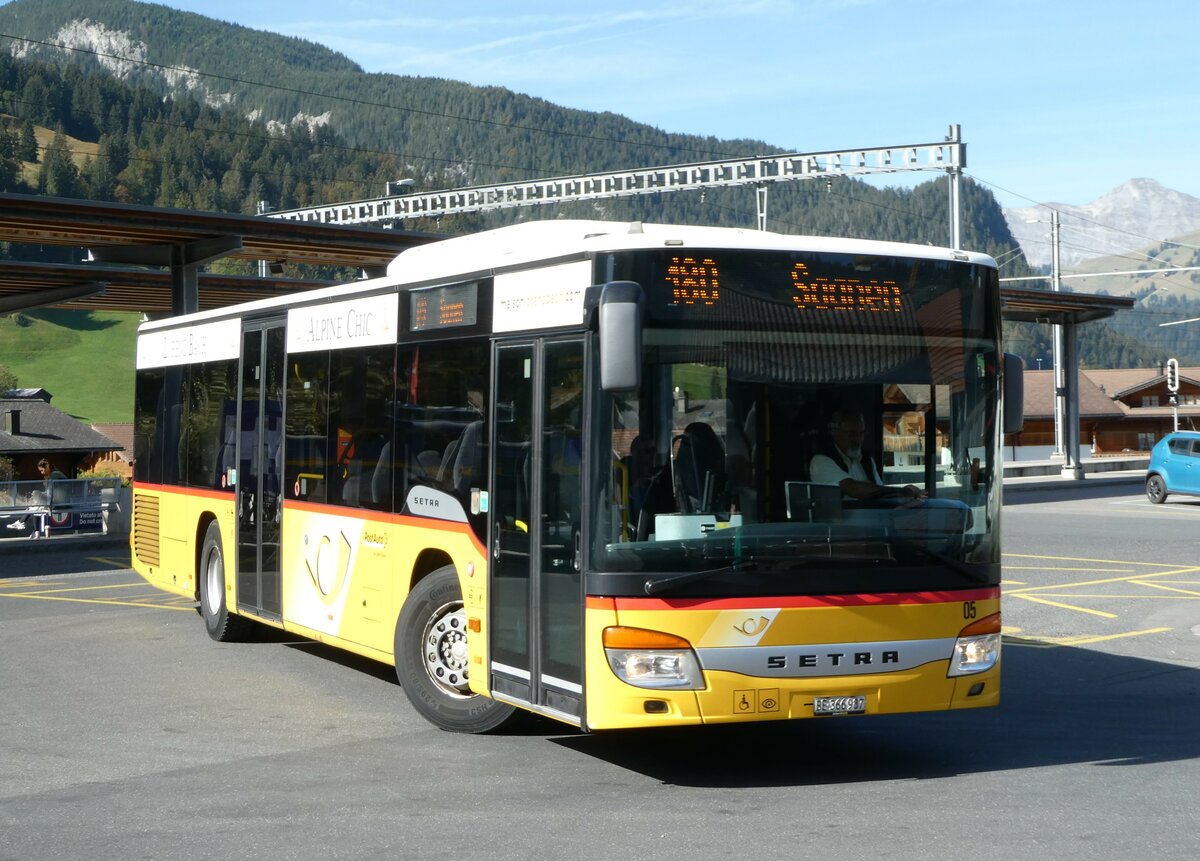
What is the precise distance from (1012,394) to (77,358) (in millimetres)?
136956

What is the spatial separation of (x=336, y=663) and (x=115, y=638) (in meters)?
2.64

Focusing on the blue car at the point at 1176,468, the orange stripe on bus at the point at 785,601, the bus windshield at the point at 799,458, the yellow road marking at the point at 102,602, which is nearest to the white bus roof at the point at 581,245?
the bus windshield at the point at 799,458

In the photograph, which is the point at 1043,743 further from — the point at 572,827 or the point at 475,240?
the point at 475,240

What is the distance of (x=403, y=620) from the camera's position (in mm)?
9273

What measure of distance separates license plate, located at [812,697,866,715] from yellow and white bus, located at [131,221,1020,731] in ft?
0.04

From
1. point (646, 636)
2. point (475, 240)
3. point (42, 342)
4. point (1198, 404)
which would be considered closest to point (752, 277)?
point (646, 636)

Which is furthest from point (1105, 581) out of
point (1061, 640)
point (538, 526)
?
point (538, 526)

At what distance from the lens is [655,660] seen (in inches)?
283

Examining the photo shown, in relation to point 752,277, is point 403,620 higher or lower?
lower

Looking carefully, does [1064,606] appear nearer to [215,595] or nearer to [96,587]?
[215,595]

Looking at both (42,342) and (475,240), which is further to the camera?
(42,342)

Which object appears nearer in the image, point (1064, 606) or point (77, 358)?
point (1064, 606)

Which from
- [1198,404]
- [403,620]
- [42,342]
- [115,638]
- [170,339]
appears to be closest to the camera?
[403,620]

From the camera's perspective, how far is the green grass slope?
123 meters
